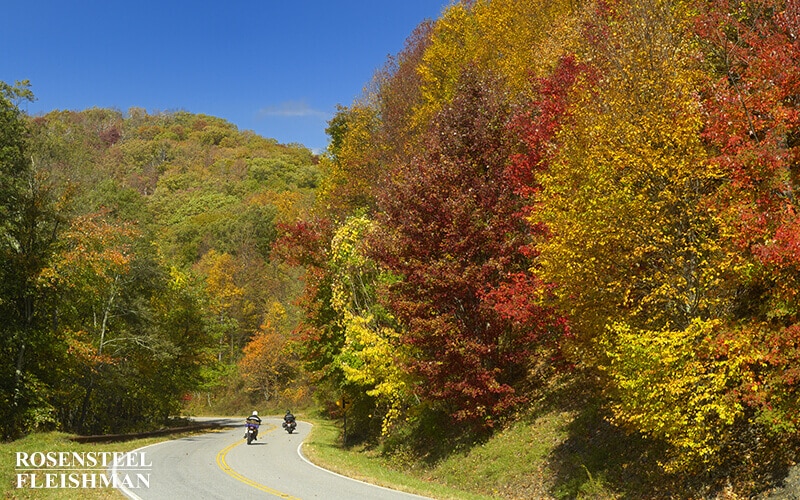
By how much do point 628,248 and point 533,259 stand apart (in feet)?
17.9

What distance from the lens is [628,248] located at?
40.5ft

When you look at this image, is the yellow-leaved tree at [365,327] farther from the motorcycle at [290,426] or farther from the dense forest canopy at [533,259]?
the motorcycle at [290,426]

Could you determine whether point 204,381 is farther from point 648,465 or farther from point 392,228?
point 648,465

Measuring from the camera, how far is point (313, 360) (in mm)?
30875

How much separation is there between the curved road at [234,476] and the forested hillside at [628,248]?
181 inches

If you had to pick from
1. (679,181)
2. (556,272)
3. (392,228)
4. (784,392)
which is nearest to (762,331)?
(784,392)

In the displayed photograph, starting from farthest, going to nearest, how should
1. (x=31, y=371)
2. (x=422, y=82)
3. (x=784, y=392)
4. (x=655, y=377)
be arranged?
(x=422, y=82)
(x=31, y=371)
(x=655, y=377)
(x=784, y=392)

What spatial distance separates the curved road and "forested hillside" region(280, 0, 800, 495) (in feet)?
15.1

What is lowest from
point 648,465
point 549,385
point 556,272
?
point 648,465

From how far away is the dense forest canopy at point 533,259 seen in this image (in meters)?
10.8

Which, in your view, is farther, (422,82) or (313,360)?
(422,82)

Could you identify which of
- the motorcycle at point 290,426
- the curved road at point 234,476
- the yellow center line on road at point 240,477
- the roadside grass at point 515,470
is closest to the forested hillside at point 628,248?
the roadside grass at point 515,470

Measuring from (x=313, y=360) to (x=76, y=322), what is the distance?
11499 mm

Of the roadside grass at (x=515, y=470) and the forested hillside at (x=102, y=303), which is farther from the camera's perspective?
the forested hillside at (x=102, y=303)
